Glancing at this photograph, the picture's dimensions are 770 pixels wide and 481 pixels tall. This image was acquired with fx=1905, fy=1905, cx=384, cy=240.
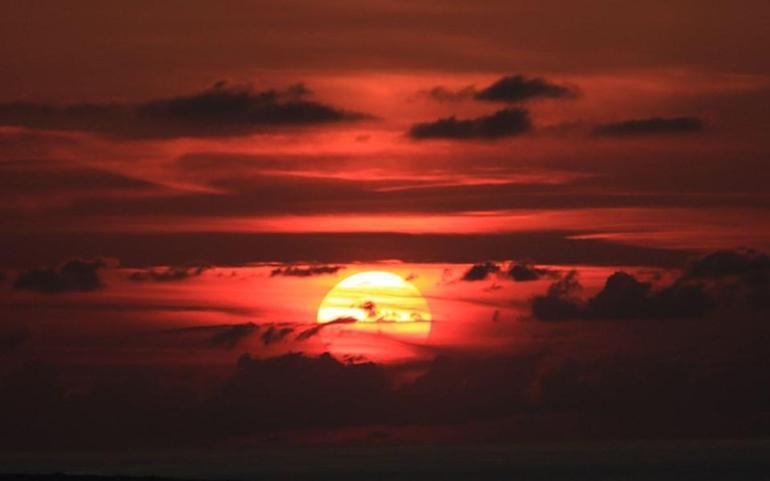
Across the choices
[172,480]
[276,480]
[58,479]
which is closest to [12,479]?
[58,479]

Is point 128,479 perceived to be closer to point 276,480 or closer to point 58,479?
point 58,479

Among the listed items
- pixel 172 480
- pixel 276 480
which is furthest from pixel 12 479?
pixel 276 480

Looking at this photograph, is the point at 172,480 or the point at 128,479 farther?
the point at 172,480

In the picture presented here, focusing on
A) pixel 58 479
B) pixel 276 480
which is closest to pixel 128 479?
pixel 58 479

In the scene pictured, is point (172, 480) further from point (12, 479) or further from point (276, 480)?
point (276, 480)

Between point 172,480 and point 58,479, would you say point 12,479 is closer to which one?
point 58,479

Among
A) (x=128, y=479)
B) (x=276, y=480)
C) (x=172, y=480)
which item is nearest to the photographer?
(x=128, y=479)

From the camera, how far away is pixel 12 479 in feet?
367

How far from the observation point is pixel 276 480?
190 m

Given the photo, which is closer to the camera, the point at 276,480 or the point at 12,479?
the point at 12,479

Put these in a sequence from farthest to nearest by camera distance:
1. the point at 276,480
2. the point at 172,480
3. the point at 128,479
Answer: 1. the point at 276,480
2. the point at 172,480
3. the point at 128,479

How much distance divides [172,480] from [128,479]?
7272 mm

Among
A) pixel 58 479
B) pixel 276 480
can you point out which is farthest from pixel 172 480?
pixel 276 480

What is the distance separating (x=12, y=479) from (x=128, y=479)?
7820 mm
